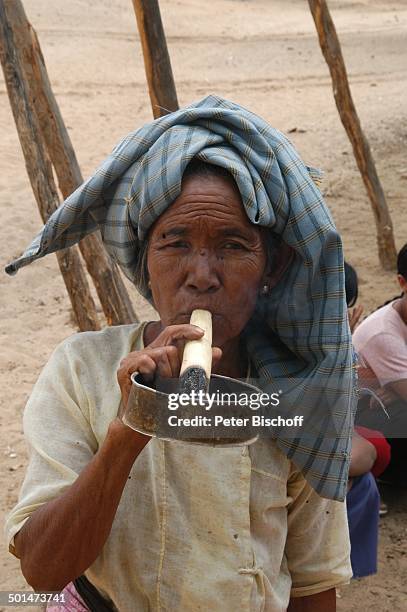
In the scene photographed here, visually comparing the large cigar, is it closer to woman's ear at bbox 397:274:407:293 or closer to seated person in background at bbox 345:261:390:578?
seated person in background at bbox 345:261:390:578

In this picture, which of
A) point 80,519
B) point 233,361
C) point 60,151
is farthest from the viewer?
point 60,151

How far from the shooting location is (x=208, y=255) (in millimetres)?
1544

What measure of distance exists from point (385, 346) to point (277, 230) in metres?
2.31

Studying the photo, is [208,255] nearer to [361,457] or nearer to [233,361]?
[233,361]

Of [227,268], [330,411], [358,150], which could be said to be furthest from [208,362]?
[358,150]

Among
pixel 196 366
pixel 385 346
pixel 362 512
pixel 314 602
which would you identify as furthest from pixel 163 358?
pixel 385 346

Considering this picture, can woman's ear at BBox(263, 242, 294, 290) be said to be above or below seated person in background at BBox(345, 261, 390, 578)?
above

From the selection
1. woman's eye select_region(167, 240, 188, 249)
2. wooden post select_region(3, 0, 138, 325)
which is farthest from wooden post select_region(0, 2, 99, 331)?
woman's eye select_region(167, 240, 188, 249)

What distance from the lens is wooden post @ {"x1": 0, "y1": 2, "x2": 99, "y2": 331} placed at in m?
4.15

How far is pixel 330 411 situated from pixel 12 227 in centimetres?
607

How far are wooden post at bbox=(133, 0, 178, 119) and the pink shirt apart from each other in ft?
4.20

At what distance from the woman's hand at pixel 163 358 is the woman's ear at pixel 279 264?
30cm

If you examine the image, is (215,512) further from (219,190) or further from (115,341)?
(219,190)

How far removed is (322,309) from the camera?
1.56 metres
